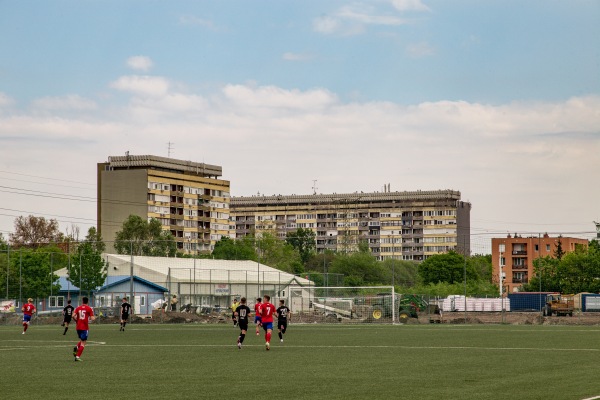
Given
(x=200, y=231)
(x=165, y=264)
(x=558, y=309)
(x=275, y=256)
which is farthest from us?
(x=200, y=231)

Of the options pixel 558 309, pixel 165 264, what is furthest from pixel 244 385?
pixel 165 264

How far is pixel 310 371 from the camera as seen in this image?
25391 mm

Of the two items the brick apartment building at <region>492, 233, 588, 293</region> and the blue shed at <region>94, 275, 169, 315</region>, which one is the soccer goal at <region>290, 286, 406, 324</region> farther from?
the brick apartment building at <region>492, 233, 588, 293</region>

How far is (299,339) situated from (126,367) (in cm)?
1860

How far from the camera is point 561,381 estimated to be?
72.4ft

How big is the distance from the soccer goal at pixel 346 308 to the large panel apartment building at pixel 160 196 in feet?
332

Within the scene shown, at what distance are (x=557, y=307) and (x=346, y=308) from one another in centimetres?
2272

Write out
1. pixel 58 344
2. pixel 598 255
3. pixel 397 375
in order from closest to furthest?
1. pixel 397 375
2. pixel 58 344
3. pixel 598 255

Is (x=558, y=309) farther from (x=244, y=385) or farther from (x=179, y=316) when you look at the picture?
(x=244, y=385)

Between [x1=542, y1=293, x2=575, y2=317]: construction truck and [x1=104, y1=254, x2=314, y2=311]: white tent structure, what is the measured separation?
71.6 ft

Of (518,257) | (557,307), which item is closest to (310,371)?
(557,307)

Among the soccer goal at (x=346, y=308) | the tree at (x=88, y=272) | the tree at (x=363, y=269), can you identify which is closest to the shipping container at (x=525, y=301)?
the soccer goal at (x=346, y=308)

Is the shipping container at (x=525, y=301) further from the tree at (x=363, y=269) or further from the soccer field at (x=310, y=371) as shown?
the soccer field at (x=310, y=371)

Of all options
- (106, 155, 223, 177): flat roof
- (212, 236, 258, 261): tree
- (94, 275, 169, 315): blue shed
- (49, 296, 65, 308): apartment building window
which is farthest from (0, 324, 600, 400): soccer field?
(106, 155, 223, 177): flat roof
